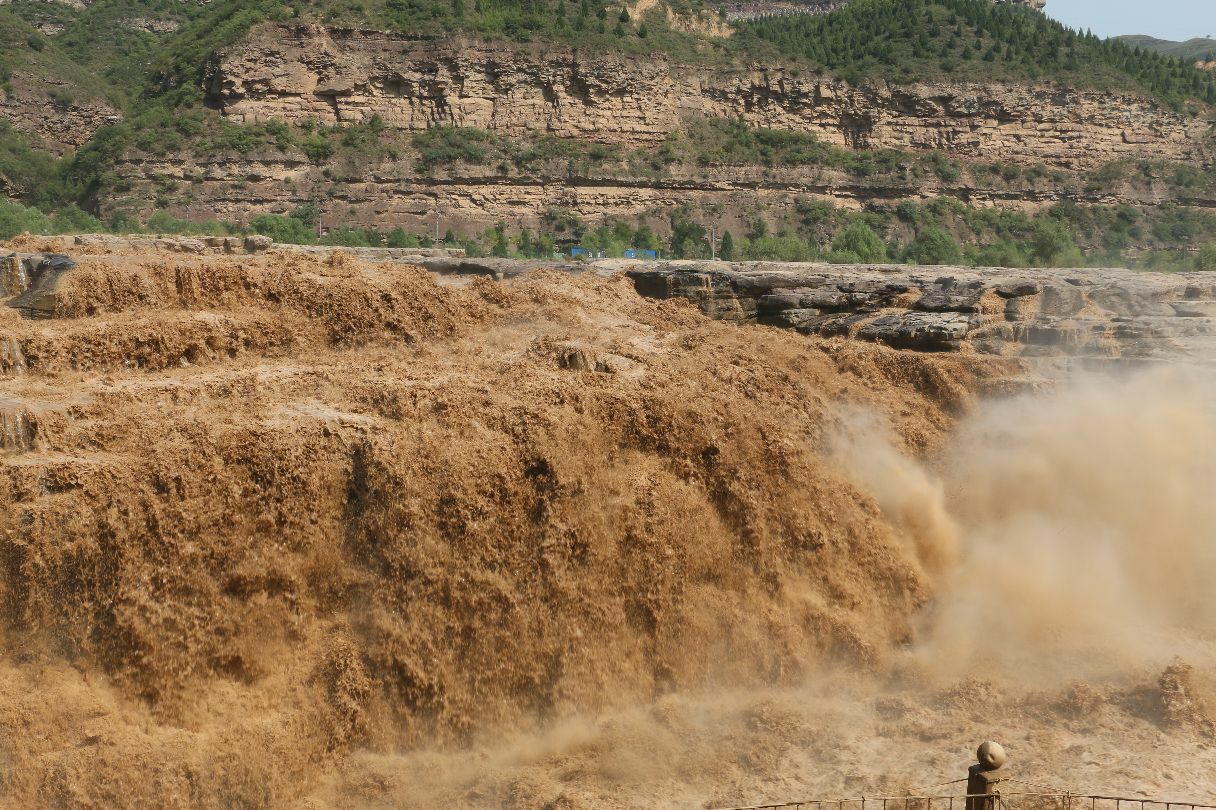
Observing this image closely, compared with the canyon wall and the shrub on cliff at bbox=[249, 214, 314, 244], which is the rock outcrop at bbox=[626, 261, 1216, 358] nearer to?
the shrub on cliff at bbox=[249, 214, 314, 244]

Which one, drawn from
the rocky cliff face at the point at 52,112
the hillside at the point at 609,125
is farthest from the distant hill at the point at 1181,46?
the rocky cliff face at the point at 52,112

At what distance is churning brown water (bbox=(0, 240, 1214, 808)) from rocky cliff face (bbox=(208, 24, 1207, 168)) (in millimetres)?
41307

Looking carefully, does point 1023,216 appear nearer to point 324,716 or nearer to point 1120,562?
point 1120,562

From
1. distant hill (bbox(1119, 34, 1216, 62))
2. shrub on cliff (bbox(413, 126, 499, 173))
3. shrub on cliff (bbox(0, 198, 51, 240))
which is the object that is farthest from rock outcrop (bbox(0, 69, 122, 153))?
distant hill (bbox(1119, 34, 1216, 62))

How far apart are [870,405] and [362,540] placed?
6320 mm

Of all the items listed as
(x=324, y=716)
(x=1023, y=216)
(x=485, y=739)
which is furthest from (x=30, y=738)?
(x=1023, y=216)

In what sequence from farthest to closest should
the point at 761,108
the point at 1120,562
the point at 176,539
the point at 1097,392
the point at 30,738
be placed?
the point at 761,108 < the point at 1097,392 < the point at 1120,562 < the point at 176,539 < the point at 30,738

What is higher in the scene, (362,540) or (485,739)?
(362,540)

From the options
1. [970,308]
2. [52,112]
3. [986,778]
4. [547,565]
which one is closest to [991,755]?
[986,778]

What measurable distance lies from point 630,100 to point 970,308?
142ft

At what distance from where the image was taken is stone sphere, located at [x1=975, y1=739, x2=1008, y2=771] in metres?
6.47

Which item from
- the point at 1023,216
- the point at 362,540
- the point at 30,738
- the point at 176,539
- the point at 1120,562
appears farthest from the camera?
the point at 1023,216

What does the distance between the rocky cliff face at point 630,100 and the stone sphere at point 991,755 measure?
49.3m

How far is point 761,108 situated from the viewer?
5925 cm
